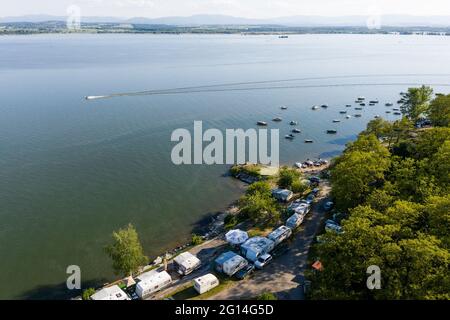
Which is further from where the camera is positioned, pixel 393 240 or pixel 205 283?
pixel 205 283

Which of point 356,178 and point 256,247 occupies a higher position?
point 356,178

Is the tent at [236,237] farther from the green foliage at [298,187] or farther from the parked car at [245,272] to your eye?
the green foliage at [298,187]

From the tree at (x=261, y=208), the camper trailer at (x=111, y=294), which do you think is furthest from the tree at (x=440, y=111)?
the camper trailer at (x=111, y=294)

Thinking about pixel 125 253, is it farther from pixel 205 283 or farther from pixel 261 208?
pixel 261 208

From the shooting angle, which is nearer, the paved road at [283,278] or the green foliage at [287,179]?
the paved road at [283,278]

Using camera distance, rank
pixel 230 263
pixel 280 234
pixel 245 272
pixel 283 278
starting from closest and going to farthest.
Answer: pixel 283 278, pixel 245 272, pixel 230 263, pixel 280 234

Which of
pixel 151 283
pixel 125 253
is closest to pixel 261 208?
pixel 151 283
